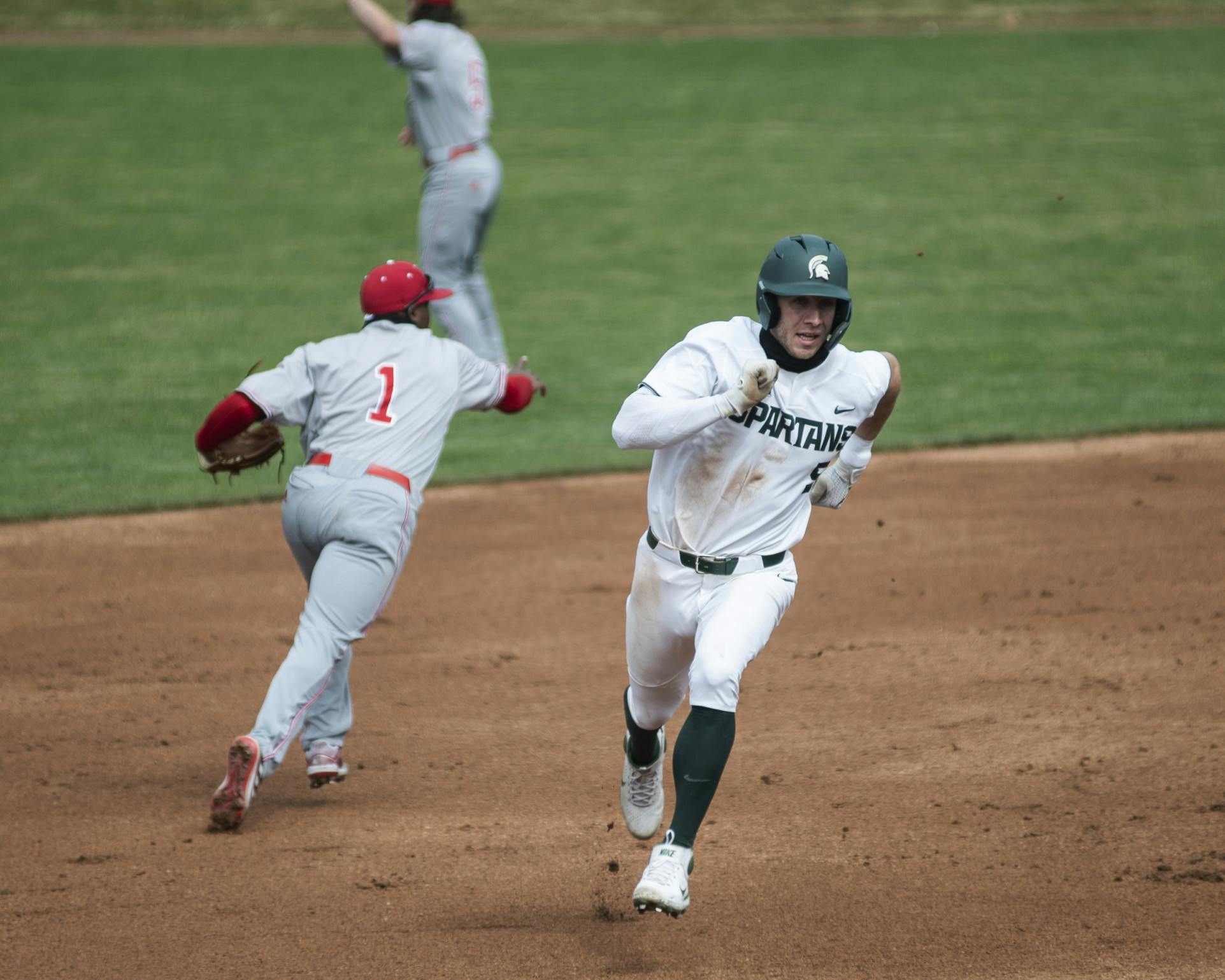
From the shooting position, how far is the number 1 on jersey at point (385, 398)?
5.87m

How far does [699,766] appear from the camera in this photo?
4473mm

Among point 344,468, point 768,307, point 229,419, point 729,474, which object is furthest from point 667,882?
point 229,419

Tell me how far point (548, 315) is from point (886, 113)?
9.78 m

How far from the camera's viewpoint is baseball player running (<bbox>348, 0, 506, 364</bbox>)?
34.1ft

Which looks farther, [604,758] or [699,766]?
[604,758]

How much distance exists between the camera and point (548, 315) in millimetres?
14500

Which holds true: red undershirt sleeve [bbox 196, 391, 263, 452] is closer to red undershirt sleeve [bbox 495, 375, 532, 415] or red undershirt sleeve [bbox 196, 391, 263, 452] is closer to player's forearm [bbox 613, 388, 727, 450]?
red undershirt sleeve [bbox 495, 375, 532, 415]

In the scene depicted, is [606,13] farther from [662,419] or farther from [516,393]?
[662,419]

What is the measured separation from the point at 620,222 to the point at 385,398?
488 inches

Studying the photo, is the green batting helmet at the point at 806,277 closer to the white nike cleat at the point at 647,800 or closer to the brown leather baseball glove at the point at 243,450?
the white nike cleat at the point at 647,800

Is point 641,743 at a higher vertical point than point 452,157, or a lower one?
lower

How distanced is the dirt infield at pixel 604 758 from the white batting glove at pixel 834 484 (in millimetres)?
1195

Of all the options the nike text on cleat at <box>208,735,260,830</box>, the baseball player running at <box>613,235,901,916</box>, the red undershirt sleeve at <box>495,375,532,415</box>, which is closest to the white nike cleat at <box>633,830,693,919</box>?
the baseball player running at <box>613,235,901,916</box>

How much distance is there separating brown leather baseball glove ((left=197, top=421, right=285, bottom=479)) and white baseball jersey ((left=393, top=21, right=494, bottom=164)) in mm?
5045
